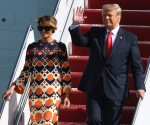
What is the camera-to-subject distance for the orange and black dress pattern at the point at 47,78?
14.0ft

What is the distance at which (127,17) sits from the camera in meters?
6.39

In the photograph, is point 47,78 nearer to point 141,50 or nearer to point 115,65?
point 115,65

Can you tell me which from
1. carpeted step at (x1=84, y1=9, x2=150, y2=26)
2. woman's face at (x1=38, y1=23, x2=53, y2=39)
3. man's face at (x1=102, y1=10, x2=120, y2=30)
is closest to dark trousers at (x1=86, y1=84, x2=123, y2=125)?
man's face at (x1=102, y1=10, x2=120, y2=30)

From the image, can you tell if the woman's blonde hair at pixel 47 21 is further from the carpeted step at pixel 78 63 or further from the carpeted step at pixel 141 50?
the carpeted step at pixel 141 50

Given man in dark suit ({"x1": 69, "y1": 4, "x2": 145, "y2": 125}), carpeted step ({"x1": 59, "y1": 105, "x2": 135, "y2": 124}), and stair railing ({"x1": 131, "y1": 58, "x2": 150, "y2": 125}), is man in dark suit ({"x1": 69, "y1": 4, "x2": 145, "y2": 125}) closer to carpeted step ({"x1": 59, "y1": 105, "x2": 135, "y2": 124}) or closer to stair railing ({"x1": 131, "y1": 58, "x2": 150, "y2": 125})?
stair railing ({"x1": 131, "y1": 58, "x2": 150, "y2": 125})

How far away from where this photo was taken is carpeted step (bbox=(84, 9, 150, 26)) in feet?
20.9

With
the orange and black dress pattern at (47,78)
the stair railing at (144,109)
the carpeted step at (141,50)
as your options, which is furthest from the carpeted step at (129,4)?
the orange and black dress pattern at (47,78)

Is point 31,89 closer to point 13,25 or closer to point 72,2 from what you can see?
point 72,2

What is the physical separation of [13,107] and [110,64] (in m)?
1.20

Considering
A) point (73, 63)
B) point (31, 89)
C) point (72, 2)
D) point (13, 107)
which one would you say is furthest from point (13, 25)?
point (31, 89)

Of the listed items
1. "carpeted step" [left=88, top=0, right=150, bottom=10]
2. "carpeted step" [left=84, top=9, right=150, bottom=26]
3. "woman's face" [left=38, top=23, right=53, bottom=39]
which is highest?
"carpeted step" [left=88, top=0, right=150, bottom=10]

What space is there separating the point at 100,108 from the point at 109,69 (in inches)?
13.3

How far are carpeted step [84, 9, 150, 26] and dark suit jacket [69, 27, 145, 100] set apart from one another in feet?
6.86

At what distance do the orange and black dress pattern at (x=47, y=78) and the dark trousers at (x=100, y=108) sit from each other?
0.23m
